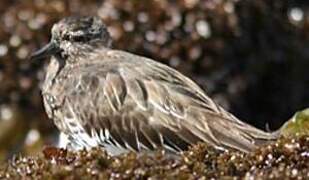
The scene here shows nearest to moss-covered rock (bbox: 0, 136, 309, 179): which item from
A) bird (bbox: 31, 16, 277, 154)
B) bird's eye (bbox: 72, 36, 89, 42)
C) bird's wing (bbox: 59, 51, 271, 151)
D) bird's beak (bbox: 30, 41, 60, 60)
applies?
bird (bbox: 31, 16, 277, 154)

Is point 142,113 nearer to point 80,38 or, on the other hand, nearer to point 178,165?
point 80,38

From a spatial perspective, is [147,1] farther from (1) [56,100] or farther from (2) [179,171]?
(2) [179,171]

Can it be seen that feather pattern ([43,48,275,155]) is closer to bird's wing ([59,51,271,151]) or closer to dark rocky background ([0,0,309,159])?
bird's wing ([59,51,271,151])

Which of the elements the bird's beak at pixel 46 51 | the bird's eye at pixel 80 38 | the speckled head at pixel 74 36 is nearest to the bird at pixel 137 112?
the bird's beak at pixel 46 51

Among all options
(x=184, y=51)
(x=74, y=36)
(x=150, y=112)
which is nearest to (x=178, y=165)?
(x=150, y=112)

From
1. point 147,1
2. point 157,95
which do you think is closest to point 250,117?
point 147,1
